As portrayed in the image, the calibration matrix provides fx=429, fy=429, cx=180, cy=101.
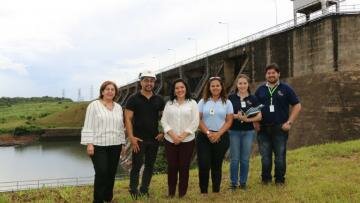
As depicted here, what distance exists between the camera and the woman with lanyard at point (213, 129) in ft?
20.7

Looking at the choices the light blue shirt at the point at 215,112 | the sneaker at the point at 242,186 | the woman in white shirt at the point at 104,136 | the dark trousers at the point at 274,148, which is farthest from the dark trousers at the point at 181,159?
the dark trousers at the point at 274,148

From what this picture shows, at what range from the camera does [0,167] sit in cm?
3306

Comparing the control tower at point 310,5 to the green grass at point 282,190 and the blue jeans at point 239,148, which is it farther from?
the blue jeans at point 239,148

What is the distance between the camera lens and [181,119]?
613 cm

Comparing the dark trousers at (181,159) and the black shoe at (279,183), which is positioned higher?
the dark trousers at (181,159)

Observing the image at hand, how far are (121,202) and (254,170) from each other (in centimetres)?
393

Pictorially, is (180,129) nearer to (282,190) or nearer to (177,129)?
(177,129)

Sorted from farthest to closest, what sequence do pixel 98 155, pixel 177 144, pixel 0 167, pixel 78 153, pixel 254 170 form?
pixel 78 153 → pixel 0 167 → pixel 254 170 → pixel 177 144 → pixel 98 155

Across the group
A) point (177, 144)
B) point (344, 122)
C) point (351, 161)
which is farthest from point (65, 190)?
point (344, 122)

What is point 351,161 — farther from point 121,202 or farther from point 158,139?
point 121,202

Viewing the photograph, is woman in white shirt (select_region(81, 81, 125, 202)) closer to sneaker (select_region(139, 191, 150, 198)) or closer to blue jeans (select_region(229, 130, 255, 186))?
sneaker (select_region(139, 191, 150, 198))

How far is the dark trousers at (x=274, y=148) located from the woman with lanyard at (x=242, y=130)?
34cm

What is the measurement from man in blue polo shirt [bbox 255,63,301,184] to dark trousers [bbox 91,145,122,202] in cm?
245

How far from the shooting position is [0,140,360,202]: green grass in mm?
5922
